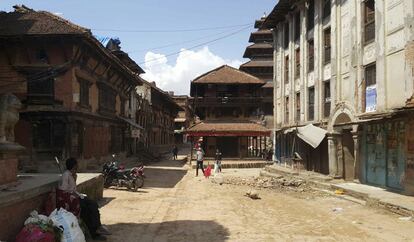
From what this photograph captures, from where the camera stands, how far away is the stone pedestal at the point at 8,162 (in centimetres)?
765

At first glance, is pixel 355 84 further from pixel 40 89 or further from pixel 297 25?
pixel 40 89

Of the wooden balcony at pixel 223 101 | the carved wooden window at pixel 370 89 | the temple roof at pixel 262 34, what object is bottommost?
the carved wooden window at pixel 370 89

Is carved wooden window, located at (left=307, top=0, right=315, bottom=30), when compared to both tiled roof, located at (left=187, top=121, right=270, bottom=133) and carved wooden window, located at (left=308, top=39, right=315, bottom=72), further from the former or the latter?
tiled roof, located at (left=187, top=121, right=270, bottom=133)

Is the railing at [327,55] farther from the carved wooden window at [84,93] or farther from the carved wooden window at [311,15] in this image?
the carved wooden window at [84,93]

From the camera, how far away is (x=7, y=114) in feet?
26.8

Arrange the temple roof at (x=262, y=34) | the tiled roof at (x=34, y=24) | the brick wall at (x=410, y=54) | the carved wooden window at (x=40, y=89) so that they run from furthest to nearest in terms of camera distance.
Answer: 1. the temple roof at (x=262, y=34)
2. the carved wooden window at (x=40, y=89)
3. the tiled roof at (x=34, y=24)
4. the brick wall at (x=410, y=54)

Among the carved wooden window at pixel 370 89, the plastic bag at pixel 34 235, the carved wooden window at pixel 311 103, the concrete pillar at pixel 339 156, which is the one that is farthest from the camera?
the carved wooden window at pixel 311 103

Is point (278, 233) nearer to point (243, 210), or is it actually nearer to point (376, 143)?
point (243, 210)

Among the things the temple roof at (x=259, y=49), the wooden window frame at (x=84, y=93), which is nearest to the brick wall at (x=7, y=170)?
the wooden window frame at (x=84, y=93)

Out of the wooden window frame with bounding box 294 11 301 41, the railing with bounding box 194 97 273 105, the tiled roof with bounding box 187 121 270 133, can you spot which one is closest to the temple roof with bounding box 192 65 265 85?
the railing with bounding box 194 97 273 105

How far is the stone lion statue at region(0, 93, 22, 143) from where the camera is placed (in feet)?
26.4

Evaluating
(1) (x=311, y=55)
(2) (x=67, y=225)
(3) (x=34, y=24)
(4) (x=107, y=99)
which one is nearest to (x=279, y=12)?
(1) (x=311, y=55)

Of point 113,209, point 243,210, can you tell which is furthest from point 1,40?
point 243,210

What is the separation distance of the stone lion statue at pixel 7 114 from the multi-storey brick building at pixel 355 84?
10.3 meters
